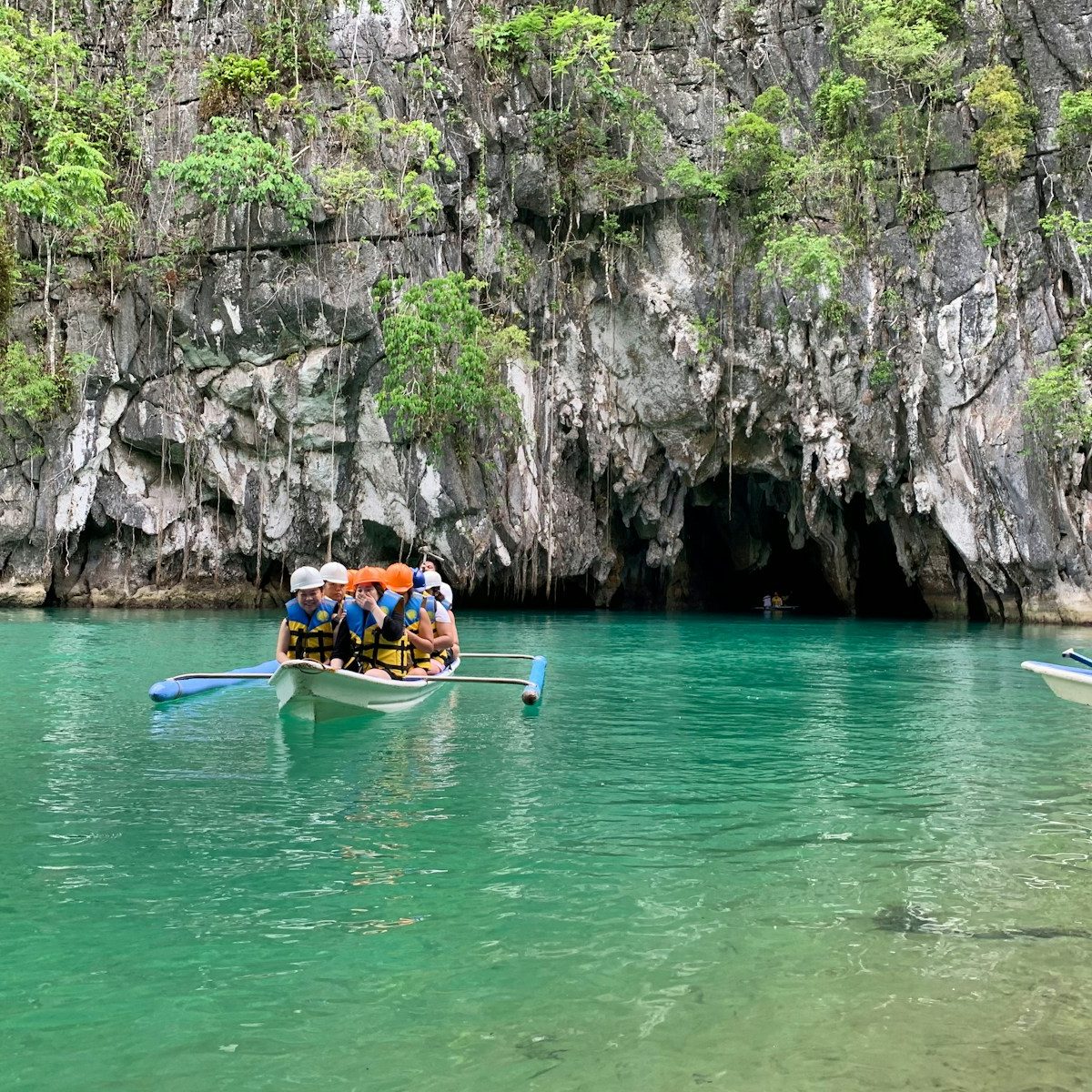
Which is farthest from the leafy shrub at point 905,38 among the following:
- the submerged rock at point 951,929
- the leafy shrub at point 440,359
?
the submerged rock at point 951,929

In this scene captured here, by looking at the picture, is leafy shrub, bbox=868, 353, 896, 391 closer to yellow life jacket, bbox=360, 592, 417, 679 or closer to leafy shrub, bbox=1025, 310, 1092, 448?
leafy shrub, bbox=1025, 310, 1092, 448

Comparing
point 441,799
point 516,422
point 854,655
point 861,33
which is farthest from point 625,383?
point 441,799

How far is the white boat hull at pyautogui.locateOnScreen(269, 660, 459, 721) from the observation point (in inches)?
346

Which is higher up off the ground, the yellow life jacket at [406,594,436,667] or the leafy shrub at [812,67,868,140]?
the leafy shrub at [812,67,868,140]

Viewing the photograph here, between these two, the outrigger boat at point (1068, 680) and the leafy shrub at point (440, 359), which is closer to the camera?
the outrigger boat at point (1068, 680)

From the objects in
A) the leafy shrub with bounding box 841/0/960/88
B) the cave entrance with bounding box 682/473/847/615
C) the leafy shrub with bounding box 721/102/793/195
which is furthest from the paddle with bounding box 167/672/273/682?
the cave entrance with bounding box 682/473/847/615

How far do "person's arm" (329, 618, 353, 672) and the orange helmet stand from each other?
0.75 m

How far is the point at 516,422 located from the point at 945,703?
15.5m

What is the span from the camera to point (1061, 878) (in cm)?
502

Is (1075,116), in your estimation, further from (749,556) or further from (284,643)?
(284,643)

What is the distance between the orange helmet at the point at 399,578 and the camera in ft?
33.6

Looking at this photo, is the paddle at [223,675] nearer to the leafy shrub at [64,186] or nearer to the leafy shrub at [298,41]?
the leafy shrub at [64,186]

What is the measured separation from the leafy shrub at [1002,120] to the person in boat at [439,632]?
17.3 m

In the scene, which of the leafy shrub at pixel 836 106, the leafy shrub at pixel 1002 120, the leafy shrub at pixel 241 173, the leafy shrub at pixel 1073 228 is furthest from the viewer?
the leafy shrub at pixel 836 106
